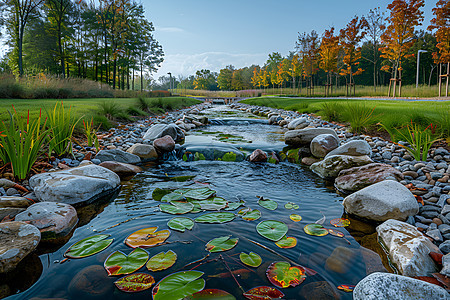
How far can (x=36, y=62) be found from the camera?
27.8 metres

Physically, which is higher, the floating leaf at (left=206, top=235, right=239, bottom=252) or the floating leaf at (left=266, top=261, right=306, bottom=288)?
the floating leaf at (left=206, top=235, right=239, bottom=252)

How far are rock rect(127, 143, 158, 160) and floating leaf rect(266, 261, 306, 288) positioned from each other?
11.4 feet

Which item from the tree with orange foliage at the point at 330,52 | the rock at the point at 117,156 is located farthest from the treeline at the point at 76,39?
the rock at the point at 117,156

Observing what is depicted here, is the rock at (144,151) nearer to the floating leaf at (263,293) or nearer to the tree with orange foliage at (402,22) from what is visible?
the floating leaf at (263,293)

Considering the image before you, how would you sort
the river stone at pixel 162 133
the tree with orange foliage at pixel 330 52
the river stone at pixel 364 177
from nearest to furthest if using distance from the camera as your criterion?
the river stone at pixel 364 177, the river stone at pixel 162 133, the tree with orange foliage at pixel 330 52

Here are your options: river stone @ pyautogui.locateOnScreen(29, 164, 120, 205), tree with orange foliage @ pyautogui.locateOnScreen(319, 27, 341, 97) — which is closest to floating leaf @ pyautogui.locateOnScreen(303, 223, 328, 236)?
river stone @ pyautogui.locateOnScreen(29, 164, 120, 205)

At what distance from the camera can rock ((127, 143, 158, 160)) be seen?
14.8ft

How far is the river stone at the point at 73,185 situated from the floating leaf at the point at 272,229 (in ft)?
6.20

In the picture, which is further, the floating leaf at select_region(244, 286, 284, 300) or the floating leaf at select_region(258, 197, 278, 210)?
the floating leaf at select_region(258, 197, 278, 210)

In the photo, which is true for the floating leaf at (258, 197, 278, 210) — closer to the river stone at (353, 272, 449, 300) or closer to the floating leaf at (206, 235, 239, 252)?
the floating leaf at (206, 235, 239, 252)

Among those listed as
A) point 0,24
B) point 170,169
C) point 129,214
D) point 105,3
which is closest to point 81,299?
point 129,214

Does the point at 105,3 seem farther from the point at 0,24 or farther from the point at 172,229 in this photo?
the point at 172,229

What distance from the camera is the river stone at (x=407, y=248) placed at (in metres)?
1.58

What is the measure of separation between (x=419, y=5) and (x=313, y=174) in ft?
60.0
